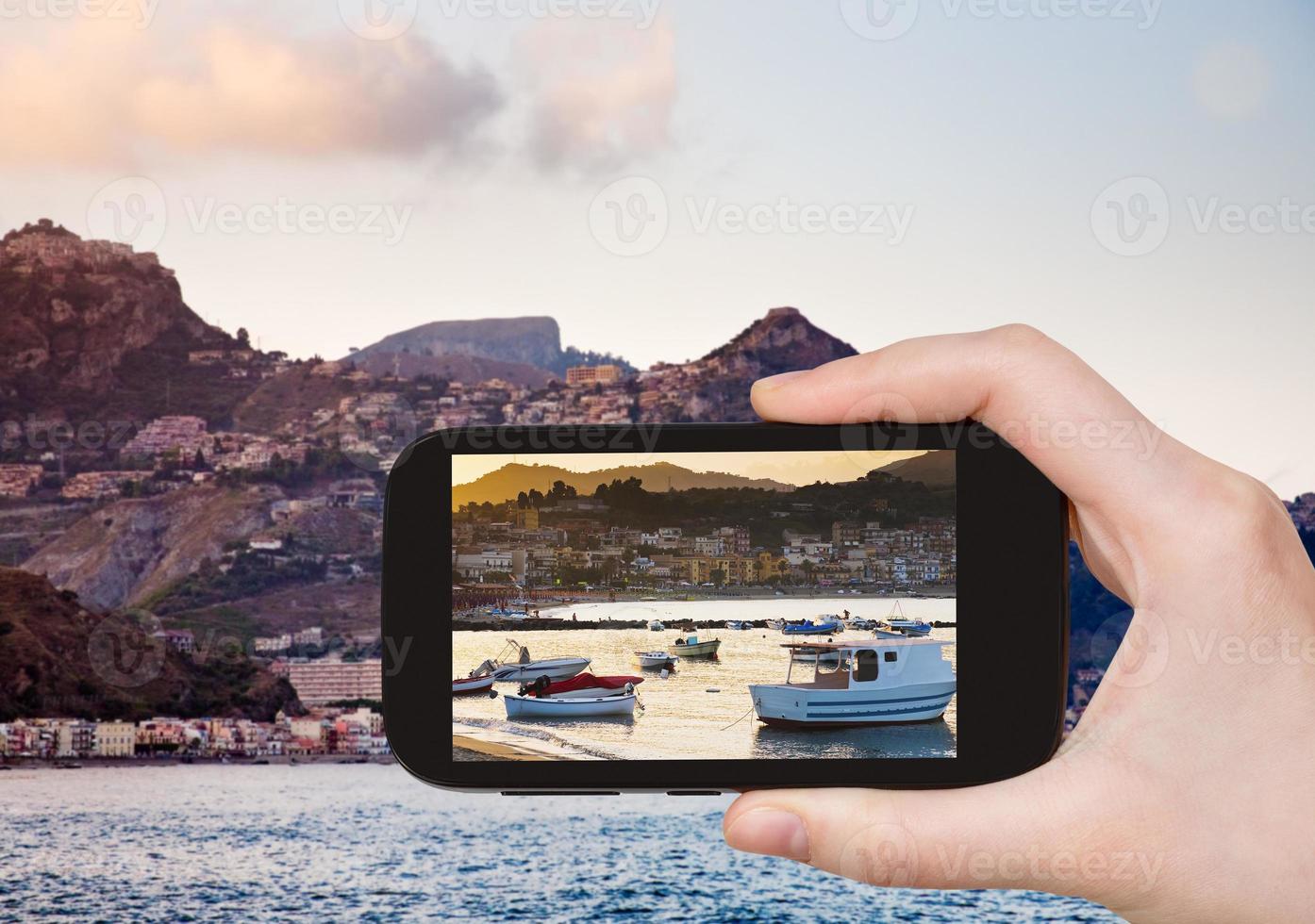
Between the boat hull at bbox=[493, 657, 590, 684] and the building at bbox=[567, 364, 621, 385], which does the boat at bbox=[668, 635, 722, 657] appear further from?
the building at bbox=[567, 364, 621, 385]

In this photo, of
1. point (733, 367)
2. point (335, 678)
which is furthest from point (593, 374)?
point (335, 678)

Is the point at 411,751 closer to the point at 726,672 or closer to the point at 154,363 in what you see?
the point at 726,672

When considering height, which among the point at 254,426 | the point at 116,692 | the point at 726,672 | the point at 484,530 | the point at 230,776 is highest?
the point at 254,426

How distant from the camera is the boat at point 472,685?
7.65ft

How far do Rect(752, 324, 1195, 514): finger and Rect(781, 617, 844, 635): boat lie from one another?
605mm

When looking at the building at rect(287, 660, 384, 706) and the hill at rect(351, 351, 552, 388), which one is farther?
the hill at rect(351, 351, 552, 388)

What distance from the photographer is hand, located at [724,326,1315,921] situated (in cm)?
201

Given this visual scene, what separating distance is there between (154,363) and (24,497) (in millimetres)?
22258

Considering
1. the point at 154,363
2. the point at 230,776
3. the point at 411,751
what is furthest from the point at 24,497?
the point at 411,751

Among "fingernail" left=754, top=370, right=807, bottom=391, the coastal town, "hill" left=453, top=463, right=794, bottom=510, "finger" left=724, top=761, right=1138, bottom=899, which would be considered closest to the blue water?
the coastal town

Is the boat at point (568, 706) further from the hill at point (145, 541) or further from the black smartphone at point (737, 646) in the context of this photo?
the hill at point (145, 541)

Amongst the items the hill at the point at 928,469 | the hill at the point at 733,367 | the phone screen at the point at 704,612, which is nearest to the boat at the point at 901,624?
the phone screen at the point at 704,612

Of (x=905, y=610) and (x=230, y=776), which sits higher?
(x=905, y=610)

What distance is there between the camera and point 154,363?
130 m
